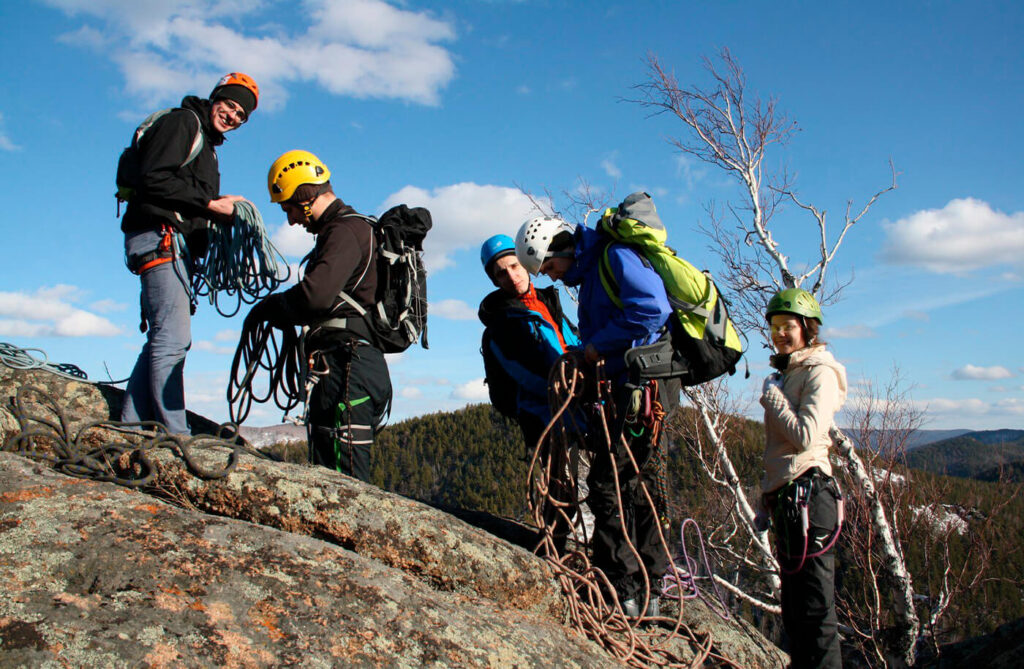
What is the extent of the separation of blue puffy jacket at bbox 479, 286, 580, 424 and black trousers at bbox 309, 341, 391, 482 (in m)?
0.80

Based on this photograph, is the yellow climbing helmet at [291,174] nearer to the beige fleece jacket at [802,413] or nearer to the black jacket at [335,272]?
the black jacket at [335,272]

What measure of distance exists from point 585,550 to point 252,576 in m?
1.97

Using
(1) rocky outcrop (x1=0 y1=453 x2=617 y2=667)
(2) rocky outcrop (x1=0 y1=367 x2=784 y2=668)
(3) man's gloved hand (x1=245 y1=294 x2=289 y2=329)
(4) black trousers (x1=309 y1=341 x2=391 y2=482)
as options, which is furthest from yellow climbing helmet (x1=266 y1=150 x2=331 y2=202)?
(1) rocky outcrop (x1=0 y1=453 x2=617 y2=667)

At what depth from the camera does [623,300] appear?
3.69 meters

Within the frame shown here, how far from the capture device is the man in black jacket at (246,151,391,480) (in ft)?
12.9

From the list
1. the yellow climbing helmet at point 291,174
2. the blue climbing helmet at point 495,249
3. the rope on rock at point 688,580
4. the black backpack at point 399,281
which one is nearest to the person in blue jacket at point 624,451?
the rope on rock at point 688,580

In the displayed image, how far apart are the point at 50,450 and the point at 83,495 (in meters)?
0.81

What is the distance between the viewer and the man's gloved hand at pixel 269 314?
4.16m

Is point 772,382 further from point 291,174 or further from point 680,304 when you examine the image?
point 291,174

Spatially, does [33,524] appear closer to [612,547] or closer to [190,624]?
[190,624]

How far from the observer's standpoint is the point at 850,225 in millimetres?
14008

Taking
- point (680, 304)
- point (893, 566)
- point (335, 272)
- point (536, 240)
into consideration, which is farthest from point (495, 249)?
point (893, 566)

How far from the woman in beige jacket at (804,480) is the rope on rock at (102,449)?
2.65 meters

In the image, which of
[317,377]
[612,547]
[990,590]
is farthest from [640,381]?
[990,590]
